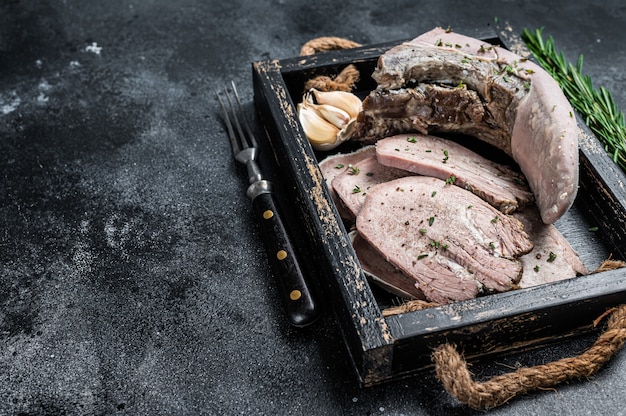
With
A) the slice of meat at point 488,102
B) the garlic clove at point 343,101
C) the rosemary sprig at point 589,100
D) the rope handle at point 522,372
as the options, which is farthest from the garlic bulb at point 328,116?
the rope handle at point 522,372

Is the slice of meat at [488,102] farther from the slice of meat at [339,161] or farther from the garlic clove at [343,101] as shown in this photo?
the garlic clove at [343,101]

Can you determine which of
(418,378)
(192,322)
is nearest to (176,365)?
(192,322)

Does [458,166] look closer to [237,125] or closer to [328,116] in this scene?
[328,116]

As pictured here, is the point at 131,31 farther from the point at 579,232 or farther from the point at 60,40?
the point at 579,232

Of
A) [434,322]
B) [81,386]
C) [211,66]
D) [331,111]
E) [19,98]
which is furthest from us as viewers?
[211,66]

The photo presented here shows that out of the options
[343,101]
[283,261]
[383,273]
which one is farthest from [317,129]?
[383,273]
